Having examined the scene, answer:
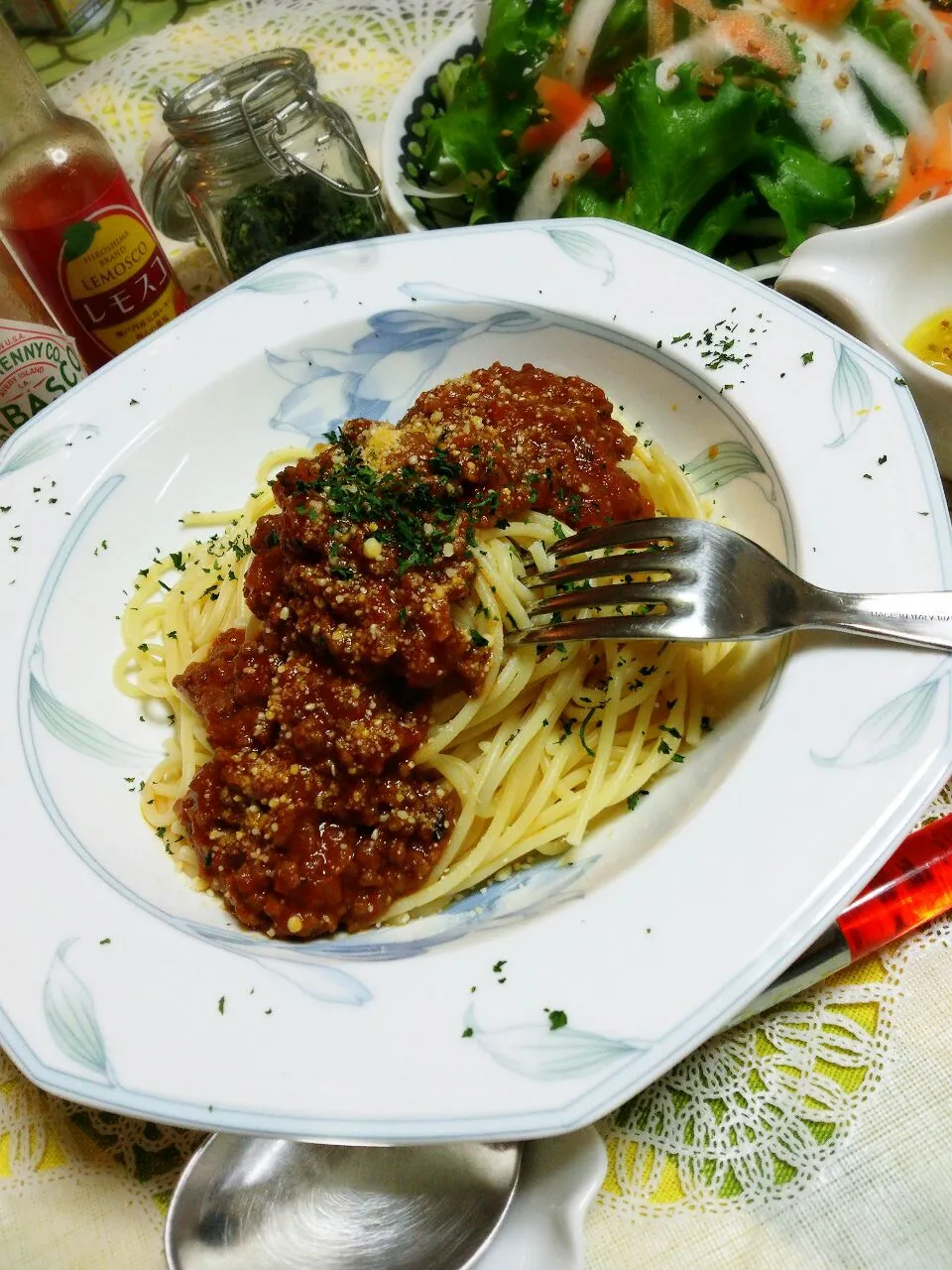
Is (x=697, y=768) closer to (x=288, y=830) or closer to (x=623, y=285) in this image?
(x=288, y=830)

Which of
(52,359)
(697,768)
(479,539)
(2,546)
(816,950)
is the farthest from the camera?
(52,359)

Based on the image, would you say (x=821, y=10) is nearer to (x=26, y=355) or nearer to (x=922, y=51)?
(x=922, y=51)

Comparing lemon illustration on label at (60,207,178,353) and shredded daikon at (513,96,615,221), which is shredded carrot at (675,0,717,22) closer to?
shredded daikon at (513,96,615,221)

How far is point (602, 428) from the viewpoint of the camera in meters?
3.53

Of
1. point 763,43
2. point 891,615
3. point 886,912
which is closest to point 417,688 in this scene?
point 891,615

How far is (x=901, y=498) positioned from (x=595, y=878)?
4.99ft

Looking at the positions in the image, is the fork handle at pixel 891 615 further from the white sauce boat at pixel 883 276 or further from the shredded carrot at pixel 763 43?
the shredded carrot at pixel 763 43

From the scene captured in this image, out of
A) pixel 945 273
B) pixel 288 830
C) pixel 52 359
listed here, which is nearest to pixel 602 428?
pixel 945 273

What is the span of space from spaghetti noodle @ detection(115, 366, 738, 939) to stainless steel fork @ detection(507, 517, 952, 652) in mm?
280

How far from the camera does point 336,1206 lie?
255 centimetres

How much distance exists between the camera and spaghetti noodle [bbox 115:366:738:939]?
9.82 feet

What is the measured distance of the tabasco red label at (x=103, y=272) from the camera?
166 inches

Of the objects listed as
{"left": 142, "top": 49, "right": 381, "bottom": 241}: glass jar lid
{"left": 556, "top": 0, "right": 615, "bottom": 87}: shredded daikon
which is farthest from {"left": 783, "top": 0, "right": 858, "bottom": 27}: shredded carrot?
{"left": 142, "top": 49, "right": 381, "bottom": 241}: glass jar lid

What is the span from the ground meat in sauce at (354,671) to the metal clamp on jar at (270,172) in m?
1.95
